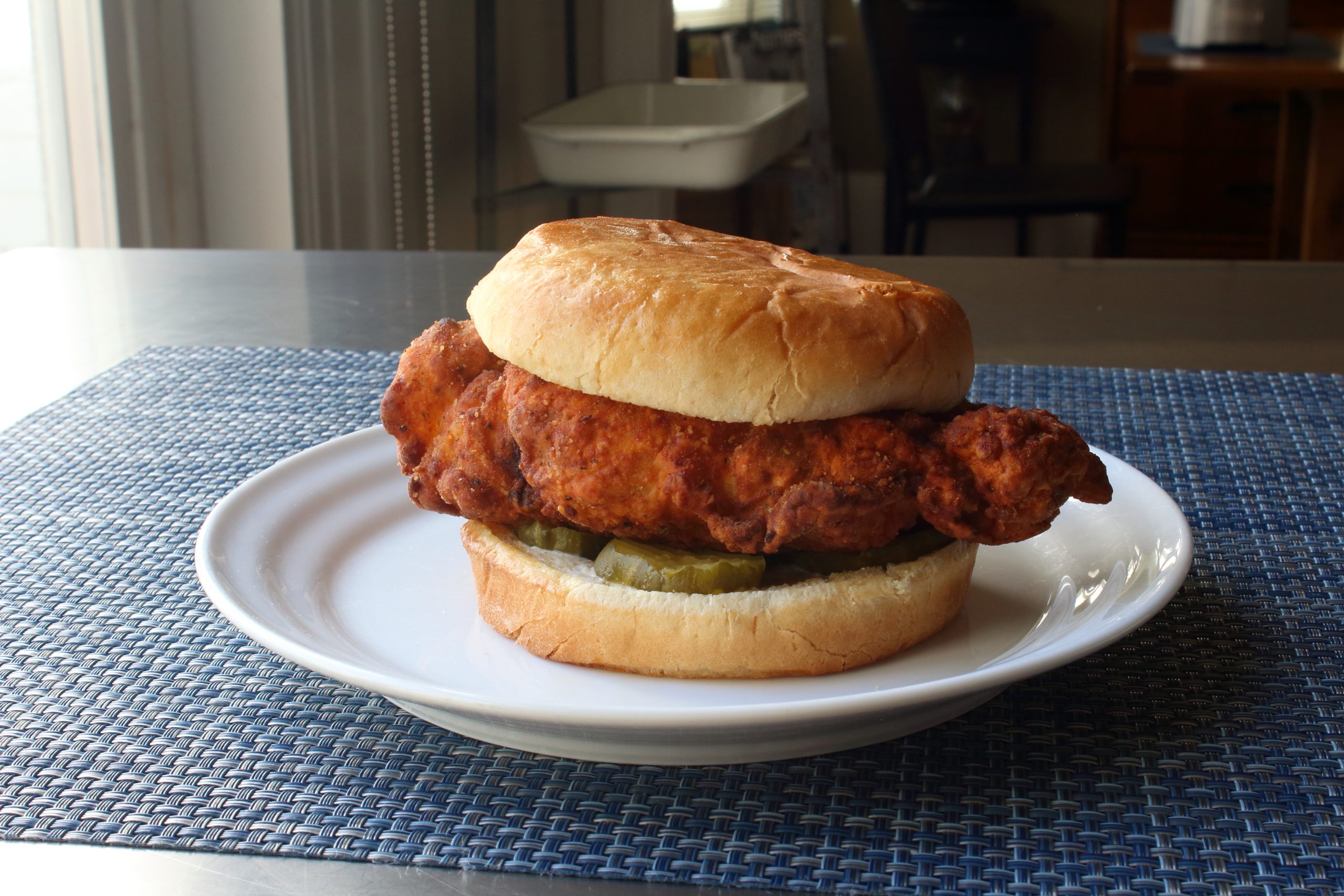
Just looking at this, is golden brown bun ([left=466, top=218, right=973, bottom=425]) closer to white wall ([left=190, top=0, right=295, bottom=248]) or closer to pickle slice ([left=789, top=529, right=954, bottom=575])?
pickle slice ([left=789, top=529, right=954, bottom=575])

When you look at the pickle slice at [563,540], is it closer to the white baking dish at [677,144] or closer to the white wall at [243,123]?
the white wall at [243,123]

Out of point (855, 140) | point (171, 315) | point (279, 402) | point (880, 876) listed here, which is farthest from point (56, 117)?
point (855, 140)

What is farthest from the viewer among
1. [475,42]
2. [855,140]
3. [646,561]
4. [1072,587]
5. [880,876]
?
[855,140]

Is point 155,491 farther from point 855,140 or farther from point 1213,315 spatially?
point 855,140

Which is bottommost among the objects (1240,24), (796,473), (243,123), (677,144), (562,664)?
(562,664)

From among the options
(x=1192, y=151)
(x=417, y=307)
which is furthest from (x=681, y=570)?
(x=1192, y=151)

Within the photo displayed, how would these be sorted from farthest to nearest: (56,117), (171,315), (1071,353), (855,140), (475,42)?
1. (855,140)
2. (475,42)
3. (56,117)
4. (171,315)
5. (1071,353)

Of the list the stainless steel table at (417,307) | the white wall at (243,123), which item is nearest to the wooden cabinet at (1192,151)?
the stainless steel table at (417,307)

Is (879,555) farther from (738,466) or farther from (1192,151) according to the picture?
(1192,151)
